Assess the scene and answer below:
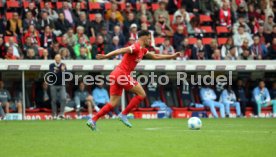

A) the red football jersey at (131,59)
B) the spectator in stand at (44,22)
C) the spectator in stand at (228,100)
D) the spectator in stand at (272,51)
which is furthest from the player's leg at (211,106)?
the red football jersey at (131,59)

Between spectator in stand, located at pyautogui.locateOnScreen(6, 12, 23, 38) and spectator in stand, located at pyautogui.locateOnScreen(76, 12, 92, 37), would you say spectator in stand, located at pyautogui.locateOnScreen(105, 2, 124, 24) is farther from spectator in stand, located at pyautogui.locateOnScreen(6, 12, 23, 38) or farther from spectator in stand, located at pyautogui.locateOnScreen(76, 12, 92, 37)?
spectator in stand, located at pyautogui.locateOnScreen(6, 12, 23, 38)

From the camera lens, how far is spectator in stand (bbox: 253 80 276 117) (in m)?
28.2

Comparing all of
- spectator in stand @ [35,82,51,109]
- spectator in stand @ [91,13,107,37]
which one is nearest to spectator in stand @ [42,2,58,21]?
spectator in stand @ [91,13,107,37]

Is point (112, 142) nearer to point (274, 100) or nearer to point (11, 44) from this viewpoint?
point (11, 44)

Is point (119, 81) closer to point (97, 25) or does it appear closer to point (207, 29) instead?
point (97, 25)

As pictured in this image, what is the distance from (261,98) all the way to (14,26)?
9.39 meters

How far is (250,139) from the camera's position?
13938 millimetres

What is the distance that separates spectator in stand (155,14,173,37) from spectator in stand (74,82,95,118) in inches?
148

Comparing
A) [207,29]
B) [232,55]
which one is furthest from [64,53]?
[207,29]

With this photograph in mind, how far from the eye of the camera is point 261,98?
28.2 meters

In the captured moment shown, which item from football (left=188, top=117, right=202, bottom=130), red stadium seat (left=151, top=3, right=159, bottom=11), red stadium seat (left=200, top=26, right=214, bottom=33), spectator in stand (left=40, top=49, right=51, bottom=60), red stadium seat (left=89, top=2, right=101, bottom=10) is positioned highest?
red stadium seat (left=151, top=3, right=159, bottom=11)

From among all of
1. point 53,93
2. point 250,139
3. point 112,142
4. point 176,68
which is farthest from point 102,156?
point 176,68

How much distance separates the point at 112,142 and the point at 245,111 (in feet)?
52.4

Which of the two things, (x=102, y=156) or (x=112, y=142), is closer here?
(x=102, y=156)
